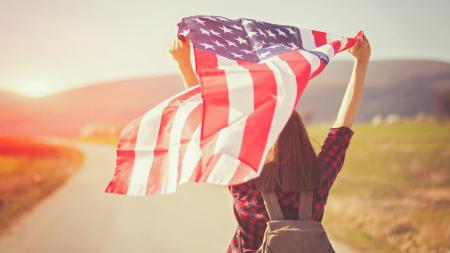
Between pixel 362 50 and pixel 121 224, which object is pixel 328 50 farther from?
pixel 121 224

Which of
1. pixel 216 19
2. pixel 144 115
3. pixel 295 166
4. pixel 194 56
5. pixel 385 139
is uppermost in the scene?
pixel 216 19

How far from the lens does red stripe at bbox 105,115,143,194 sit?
229cm

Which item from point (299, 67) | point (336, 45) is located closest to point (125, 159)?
point (299, 67)

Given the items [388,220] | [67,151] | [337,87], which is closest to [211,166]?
[388,220]

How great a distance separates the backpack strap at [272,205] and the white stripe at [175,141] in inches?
15.3

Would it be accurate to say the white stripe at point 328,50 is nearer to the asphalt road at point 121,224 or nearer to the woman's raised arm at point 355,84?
the woman's raised arm at point 355,84

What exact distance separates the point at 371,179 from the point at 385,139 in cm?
479

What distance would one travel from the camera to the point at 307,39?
2820 mm

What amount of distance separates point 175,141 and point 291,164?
0.57 metres

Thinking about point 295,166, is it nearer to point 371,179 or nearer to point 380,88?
point 371,179

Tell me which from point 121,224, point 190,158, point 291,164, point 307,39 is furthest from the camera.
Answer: point 121,224

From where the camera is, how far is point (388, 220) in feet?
23.5

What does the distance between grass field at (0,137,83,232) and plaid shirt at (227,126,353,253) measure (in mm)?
5455

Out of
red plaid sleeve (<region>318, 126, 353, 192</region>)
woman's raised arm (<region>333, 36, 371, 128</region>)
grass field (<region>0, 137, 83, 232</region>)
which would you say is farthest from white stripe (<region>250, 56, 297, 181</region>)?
grass field (<region>0, 137, 83, 232</region>)
